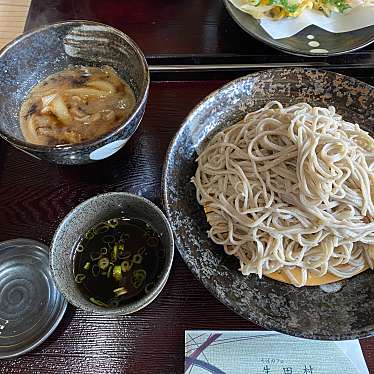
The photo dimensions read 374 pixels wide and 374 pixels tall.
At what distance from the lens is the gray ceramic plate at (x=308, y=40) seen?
2.01 metres

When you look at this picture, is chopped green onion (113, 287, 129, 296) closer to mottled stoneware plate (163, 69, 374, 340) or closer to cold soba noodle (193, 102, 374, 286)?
mottled stoneware plate (163, 69, 374, 340)

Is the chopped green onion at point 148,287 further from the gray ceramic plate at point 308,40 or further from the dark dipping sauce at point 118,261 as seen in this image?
the gray ceramic plate at point 308,40

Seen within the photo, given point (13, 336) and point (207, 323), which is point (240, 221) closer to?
point (207, 323)

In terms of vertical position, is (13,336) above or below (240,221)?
below

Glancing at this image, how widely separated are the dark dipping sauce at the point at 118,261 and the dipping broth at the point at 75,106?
1.22 ft

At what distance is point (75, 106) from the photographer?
1761mm

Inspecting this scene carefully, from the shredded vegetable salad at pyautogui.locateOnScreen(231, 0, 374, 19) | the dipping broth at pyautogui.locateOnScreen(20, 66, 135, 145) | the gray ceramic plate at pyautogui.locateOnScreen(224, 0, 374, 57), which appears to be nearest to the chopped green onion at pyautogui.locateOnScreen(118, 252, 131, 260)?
the dipping broth at pyautogui.locateOnScreen(20, 66, 135, 145)

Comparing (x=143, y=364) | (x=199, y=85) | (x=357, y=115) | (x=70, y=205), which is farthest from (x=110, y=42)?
(x=143, y=364)

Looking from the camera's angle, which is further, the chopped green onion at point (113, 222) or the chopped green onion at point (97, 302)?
the chopped green onion at point (113, 222)

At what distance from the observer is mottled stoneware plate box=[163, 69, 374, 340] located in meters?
1.41

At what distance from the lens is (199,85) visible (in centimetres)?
206

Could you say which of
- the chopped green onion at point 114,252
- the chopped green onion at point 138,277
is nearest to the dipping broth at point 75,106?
the chopped green onion at point 114,252

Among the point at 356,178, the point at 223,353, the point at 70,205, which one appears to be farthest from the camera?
the point at 70,205

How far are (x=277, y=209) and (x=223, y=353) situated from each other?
510 mm
